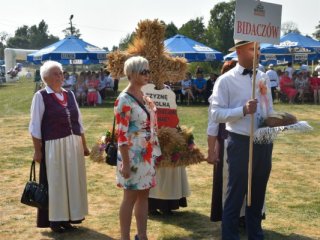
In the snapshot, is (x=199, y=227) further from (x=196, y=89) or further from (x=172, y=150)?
(x=196, y=89)

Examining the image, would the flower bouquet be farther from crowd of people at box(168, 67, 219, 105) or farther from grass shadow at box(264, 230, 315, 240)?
crowd of people at box(168, 67, 219, 105)

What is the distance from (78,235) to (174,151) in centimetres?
142

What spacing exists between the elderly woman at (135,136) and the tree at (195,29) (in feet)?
179

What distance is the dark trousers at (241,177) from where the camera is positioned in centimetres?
441

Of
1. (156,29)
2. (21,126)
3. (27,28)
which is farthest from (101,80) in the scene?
(27,28)

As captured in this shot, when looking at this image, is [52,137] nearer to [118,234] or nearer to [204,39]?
[118,234]

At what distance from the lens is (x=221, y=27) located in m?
63.8

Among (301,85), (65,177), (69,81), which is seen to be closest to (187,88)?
(301,85)

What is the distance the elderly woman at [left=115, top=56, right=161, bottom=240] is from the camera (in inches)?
178

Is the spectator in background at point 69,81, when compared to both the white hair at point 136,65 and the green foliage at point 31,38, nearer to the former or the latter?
the white hair at point 136,65

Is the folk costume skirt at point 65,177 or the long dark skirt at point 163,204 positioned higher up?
the folk costume skirt at point 65,177

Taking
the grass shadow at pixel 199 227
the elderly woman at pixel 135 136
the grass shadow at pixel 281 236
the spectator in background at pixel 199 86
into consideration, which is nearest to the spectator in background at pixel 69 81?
the spectator in background at pixel 199 86

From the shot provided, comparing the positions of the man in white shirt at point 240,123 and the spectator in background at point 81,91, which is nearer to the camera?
the man in white shirt at point 240,123

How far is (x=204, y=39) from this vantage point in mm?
62281
